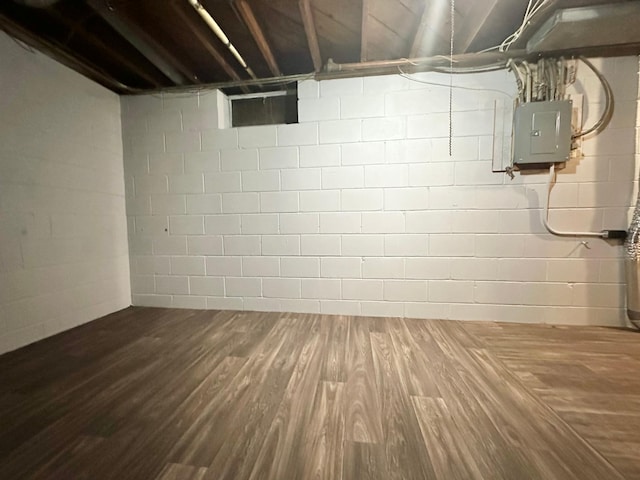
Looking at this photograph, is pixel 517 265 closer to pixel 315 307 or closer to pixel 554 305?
pixel 554 305

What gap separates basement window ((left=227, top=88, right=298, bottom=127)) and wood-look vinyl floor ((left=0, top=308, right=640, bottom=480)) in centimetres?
215

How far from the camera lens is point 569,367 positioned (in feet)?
5.64

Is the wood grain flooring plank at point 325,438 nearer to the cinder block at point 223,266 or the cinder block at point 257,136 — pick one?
the cinder block at point 223,266

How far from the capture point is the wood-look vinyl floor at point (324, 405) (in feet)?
3.47

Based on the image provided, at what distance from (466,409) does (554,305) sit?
1740 mm

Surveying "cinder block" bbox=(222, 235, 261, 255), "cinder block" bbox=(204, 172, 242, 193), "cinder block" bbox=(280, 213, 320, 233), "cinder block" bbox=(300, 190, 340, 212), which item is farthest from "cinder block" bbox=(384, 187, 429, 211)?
"cinder block" bbox=(204, 172, 242, 193)

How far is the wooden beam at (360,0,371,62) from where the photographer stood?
72.4 inches

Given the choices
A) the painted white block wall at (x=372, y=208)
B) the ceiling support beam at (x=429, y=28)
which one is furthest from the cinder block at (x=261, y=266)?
the ceiling support beam at (x=429, y=28)

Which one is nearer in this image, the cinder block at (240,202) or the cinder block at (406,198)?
the cinder block at (406,198)

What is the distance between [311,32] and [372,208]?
147cm

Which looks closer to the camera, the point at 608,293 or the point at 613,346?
the point at 613,346

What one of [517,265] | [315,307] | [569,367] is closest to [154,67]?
[315,307]

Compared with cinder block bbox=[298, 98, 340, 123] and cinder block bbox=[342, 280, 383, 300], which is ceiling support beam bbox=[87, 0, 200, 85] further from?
cinder block bbox=[342, 280, 383, 300]

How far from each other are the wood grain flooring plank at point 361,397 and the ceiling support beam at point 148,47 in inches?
111
